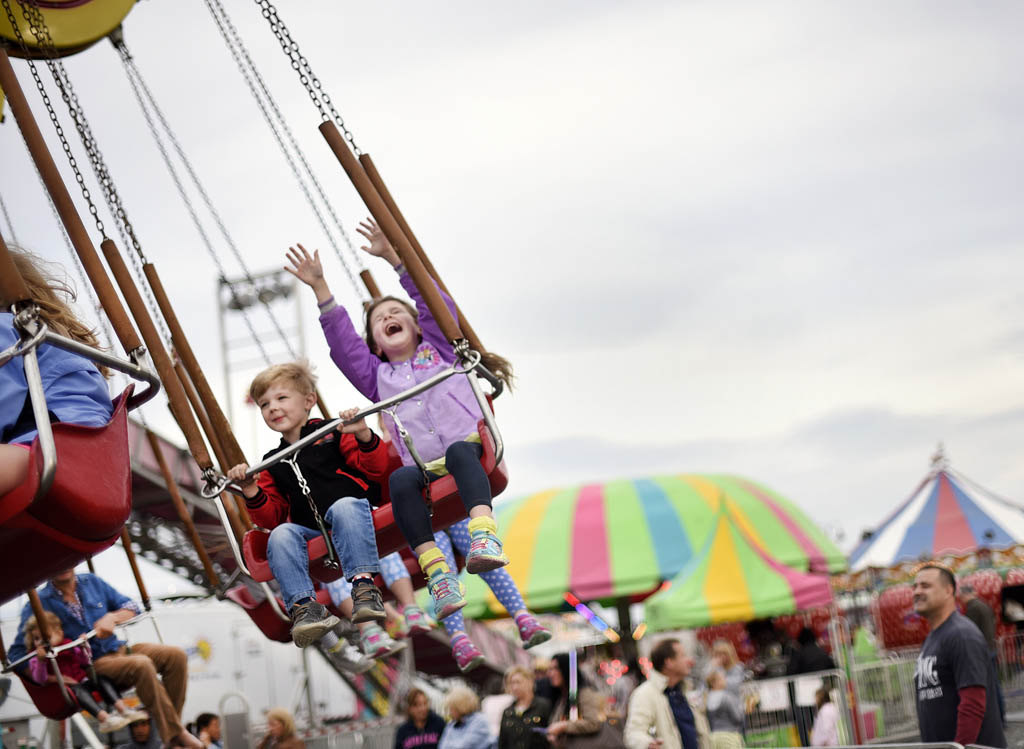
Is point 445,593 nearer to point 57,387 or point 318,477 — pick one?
point 318,477

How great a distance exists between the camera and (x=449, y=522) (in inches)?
169

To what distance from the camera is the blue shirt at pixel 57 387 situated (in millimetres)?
3021

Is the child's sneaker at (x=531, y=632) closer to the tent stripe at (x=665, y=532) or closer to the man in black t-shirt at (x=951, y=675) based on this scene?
the man in black t-shirt at (x=951, y=675)

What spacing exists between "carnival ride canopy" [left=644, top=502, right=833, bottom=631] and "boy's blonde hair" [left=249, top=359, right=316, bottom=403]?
25.1 ft

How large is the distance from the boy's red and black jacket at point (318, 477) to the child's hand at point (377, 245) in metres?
0.85

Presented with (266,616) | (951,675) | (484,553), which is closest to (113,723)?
(266,616)

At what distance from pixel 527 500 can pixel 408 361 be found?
1374 centimetres

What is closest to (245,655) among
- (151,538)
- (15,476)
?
(151,538)

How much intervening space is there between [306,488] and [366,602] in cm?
46

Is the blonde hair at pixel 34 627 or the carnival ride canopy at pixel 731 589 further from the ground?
the blonde hair at pixel 34 627

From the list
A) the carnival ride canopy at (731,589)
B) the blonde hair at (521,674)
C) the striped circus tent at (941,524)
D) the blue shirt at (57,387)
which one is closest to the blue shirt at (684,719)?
the blonde hair at (521,674)

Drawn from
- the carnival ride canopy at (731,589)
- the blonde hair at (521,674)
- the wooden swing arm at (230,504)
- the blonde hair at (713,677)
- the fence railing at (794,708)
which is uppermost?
the wooden swing arm at (230,504)

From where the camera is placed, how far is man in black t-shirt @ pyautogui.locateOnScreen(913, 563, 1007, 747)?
495cm

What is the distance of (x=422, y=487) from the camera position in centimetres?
416
